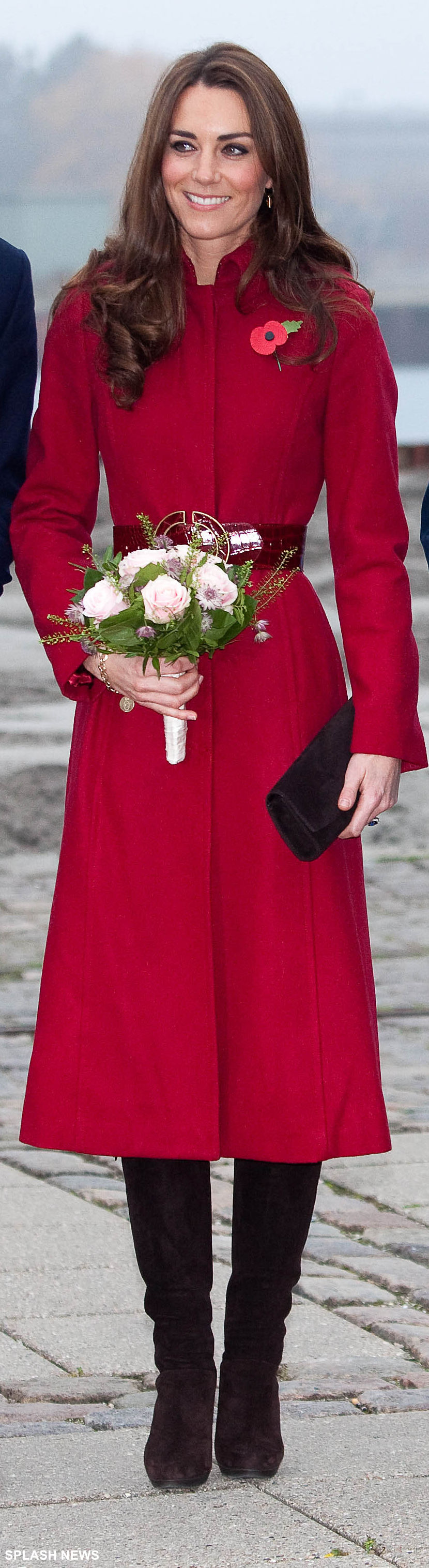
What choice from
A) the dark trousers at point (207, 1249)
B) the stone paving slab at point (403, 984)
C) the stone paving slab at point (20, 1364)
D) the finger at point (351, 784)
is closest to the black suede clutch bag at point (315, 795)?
the finger at point (351, 784)

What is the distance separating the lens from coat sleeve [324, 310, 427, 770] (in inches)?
117

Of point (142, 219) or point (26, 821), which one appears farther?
point (26, 821)

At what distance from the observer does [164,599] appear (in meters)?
2.68

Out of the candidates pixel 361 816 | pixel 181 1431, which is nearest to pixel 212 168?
pixel 361 816

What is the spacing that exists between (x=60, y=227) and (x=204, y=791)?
9.33 metres

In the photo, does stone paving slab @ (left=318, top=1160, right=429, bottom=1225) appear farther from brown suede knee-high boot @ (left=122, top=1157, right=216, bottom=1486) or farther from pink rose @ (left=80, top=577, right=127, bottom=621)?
pink rose @ (left=80, top=577, right=127, bottom=621)

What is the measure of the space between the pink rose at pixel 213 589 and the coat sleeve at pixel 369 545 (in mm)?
287

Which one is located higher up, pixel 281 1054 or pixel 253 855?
pixel 253 855

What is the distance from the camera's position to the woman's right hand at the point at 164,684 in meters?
2.81

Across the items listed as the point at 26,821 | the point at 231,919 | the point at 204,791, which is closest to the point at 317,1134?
A: the point at 231,919

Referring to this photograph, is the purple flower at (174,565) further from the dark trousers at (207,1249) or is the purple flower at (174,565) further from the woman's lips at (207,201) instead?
the dark trousers at (207,1249)

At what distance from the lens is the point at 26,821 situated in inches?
372

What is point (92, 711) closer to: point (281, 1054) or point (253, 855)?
point (253, 855)

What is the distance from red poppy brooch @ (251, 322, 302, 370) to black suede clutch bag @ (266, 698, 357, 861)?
0.57 meters
